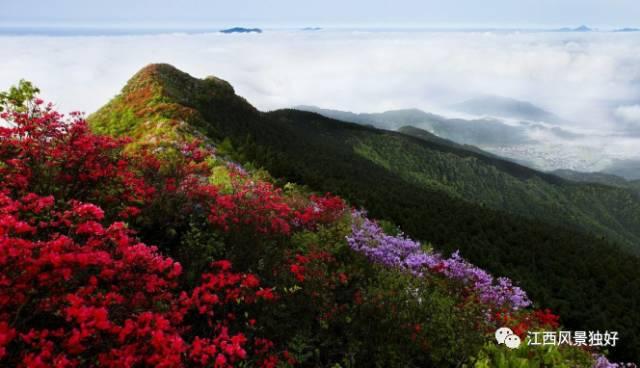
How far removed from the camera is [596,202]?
130 m

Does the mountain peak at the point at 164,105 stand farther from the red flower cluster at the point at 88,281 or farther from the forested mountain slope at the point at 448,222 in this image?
the red flower cluster at the point at 88,281

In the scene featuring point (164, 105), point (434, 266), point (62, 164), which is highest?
point (164, 105)

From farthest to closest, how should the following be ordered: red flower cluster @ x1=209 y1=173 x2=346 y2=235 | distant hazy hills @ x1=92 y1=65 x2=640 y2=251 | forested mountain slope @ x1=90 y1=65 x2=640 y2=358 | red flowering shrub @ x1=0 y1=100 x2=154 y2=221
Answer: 1. distant hazy hills @ x1=92 y1=65 x2=640 y2=251
2. forested mountain slope @ x1=90 y1=65 x2=640 y2=358
3. red flower cluster @ x1=209 y1=173 x2=346 y2=235
4. red flowering shrub @ x1=0 y1=100 x2=154 y2=221

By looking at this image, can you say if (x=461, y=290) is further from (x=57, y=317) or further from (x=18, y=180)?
(x=18, y=180)

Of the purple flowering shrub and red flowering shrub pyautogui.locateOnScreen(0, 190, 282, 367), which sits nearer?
red flowering shrub pyautogui.locateOnScreen(0, 190, 282, 367)

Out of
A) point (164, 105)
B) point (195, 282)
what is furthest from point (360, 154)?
point (195, 282)

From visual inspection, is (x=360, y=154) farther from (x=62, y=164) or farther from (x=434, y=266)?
(x=62, y=164)

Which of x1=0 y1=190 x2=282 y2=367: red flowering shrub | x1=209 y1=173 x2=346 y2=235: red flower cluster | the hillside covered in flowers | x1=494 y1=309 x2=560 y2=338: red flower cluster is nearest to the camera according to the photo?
x1=0 y1=190 x2=282 y2=367: red flowering shrub

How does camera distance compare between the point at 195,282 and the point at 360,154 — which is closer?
the point at 195,282

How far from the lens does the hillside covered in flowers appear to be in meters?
4.22

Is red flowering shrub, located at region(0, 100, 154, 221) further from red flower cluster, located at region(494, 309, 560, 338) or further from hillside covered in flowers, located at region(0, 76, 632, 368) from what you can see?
red flower cluster, located at region(494, 309, 560, 338)

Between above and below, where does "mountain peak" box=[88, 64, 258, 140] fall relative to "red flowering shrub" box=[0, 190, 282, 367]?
above

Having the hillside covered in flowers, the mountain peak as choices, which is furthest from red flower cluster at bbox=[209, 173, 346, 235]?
the mountain peak

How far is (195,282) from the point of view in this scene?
20.1ft
